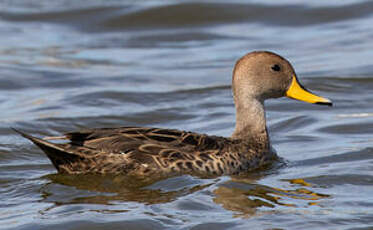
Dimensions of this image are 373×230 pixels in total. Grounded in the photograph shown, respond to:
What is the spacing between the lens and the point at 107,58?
51.8 ft

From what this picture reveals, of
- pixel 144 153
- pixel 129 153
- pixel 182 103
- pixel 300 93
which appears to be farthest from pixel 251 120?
pixel 182 103

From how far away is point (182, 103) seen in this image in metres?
12.3

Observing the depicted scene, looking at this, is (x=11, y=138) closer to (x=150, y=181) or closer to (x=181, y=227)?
(x=150, y=181)

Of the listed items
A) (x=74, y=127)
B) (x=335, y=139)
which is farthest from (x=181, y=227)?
(x=74, y=127)

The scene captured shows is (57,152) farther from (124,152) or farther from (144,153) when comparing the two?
(144,153)

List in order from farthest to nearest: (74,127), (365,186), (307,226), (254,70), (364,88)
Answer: (364,88) → (74,127) → (254,70) → (365,186) → (307,226)

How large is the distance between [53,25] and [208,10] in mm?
3357

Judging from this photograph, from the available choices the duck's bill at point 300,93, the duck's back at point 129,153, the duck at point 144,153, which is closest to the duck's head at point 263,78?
the duck's bill at point 300,93

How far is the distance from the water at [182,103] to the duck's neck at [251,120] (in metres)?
Result: 0.42

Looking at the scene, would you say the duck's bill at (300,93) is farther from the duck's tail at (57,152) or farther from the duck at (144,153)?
the duck's tail at (57,152)

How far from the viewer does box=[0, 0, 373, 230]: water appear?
7129 millimetres

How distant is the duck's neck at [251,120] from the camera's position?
894 centimetres

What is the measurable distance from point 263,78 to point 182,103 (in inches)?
138

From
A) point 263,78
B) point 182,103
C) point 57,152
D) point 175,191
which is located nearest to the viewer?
point 175,191
